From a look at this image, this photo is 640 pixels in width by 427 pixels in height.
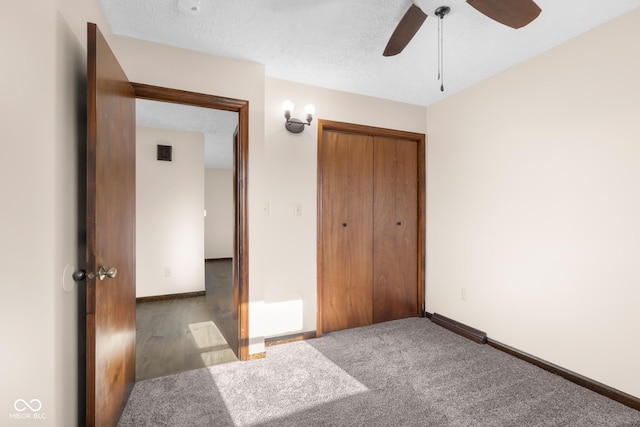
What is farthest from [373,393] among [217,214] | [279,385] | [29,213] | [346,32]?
[217,214]

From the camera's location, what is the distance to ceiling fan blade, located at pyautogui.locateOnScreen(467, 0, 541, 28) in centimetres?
140

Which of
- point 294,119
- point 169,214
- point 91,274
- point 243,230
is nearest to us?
point 91,274

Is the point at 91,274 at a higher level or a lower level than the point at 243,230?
lower

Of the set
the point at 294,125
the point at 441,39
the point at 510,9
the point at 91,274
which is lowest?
the point at 91,274

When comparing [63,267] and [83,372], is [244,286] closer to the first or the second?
[83,372]

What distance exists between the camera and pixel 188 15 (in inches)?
74.3

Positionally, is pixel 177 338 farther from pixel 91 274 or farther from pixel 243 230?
pixel 91 274

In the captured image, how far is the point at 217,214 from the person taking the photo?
27.0 ft

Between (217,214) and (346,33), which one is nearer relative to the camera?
(346,33)

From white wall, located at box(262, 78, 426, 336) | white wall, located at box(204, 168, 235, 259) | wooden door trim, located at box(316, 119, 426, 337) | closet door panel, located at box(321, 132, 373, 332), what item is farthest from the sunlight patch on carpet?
white wall, located at box(204, 168, 235, 259)

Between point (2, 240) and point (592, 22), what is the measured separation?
3.28 m

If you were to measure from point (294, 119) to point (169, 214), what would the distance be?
2530 millimetres

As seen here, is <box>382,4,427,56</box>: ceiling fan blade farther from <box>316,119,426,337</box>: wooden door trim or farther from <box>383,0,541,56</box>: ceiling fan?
<box>316,119,426,337</box>: wooden door trim

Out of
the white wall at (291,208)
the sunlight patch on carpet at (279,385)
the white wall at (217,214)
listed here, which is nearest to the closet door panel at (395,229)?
the white wall at (291,208)
